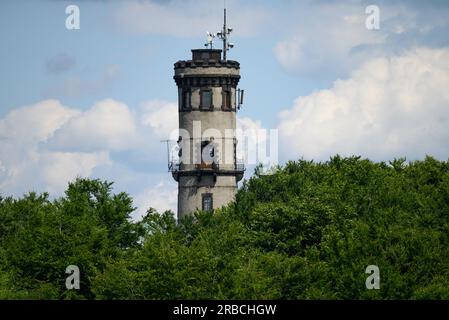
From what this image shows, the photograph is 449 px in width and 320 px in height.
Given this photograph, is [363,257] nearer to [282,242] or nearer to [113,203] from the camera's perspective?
[282,242]

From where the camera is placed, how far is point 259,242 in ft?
561

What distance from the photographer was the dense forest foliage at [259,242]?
15238cm

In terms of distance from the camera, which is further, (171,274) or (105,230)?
(105,230)

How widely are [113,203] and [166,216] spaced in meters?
4.08

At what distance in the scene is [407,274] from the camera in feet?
499

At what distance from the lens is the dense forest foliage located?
500 ft

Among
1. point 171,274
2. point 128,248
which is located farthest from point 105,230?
point 171,274

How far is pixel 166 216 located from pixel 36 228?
35.9 ft
